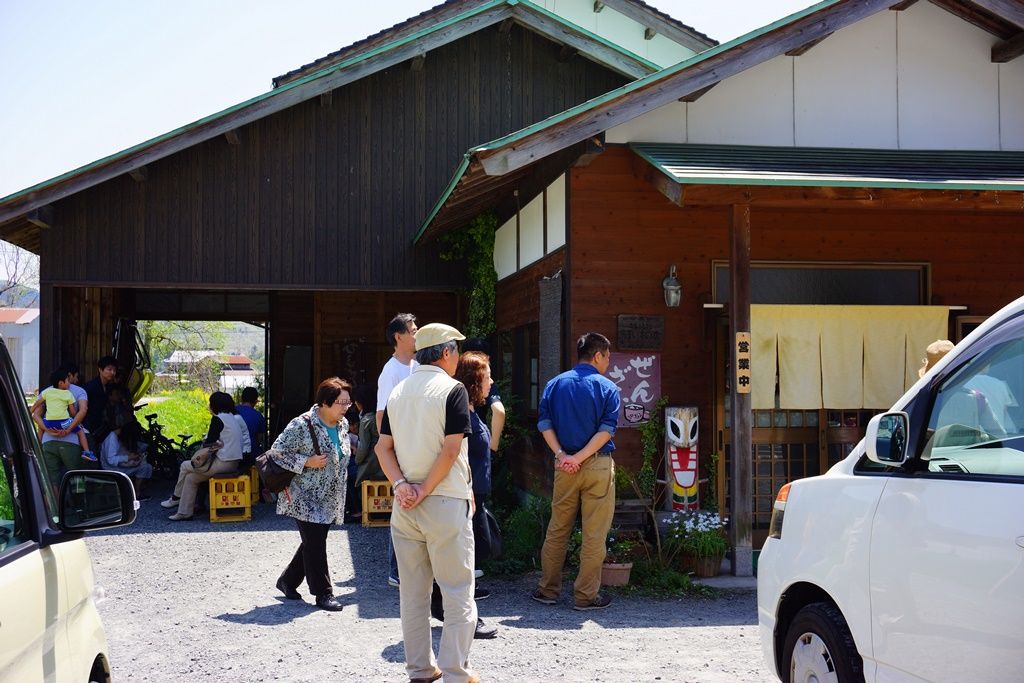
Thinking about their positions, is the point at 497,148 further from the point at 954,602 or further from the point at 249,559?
the point at 954,602

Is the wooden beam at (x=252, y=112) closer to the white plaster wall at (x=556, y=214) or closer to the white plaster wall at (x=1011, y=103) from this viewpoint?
the white plaster wall at (x=556, y=214)

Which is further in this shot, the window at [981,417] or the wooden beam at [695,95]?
the wooden beam at [695,95]

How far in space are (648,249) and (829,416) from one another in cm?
240

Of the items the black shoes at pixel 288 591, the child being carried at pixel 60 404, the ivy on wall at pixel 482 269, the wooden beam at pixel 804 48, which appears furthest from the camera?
the ivy on wall at pixel 482 269

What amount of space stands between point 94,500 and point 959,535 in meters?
2.74

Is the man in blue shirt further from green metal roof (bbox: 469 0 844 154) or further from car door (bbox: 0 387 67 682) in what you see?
car door (bbox: 0 387 67 682)

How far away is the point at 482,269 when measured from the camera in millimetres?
12781

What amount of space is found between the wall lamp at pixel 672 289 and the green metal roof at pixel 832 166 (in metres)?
→ 1.15

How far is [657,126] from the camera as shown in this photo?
890 centimetres

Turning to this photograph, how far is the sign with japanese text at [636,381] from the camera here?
8.84 m

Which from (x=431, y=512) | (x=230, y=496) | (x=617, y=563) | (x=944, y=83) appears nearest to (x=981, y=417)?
(x=431, y=512)

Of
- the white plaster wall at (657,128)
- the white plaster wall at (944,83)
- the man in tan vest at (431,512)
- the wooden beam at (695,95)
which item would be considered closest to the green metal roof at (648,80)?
the wooden beam at (695,95)

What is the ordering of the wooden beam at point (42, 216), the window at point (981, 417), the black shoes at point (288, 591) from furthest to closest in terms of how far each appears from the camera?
the wooden beam at point (42, 216)
the black shoes at point (288, 591)
the window at point (981, 417)

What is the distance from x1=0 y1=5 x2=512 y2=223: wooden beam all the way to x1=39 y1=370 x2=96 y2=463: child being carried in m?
2.07
